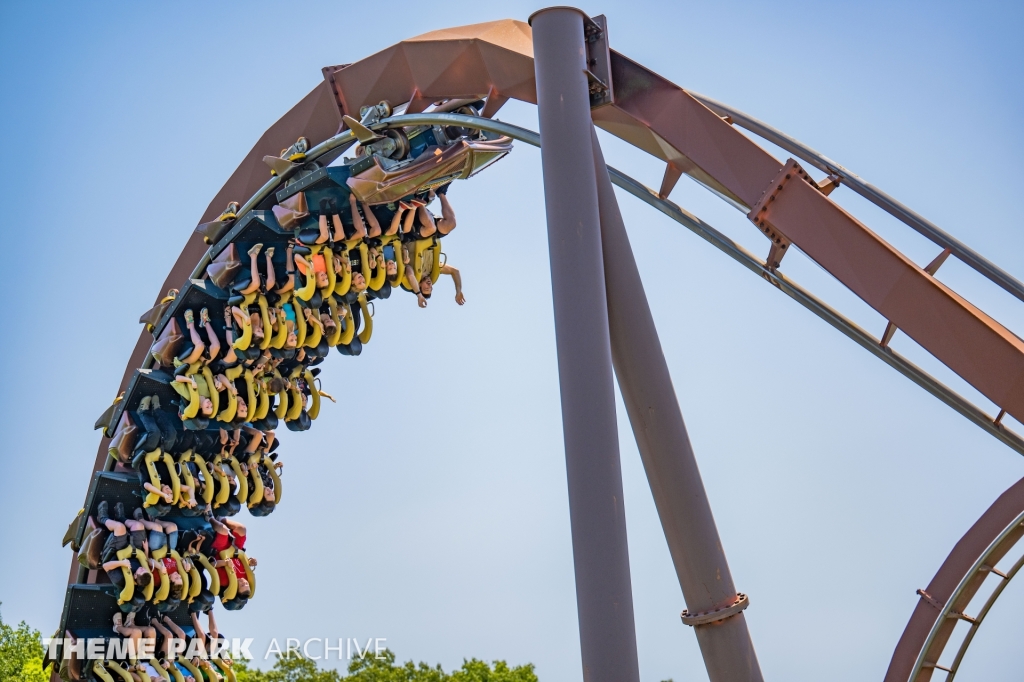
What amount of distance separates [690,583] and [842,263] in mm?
1993

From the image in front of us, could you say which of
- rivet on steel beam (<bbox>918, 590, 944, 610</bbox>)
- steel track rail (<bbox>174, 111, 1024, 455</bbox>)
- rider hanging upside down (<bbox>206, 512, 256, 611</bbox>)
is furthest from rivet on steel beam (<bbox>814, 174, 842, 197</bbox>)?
rider hanging upside down (<bbox>206, 512, 256, 611</bbox>)

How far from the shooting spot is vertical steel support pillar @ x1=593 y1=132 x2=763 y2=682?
6.62 meters

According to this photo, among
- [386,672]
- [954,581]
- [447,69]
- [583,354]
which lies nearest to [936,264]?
[583,354]

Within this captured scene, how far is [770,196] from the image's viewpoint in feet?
21.9

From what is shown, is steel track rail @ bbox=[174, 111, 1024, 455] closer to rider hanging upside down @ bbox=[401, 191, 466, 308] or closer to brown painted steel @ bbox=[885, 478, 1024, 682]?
brown painted steel @ bbox=[885, 478, 1024, 682]

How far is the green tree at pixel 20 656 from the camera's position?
78.4 feet

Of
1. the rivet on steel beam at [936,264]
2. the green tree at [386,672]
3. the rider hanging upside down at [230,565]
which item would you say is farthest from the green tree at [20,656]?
the rivet on steel beam at [936,264]

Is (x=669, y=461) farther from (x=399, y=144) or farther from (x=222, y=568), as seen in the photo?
(x=222, y=568)

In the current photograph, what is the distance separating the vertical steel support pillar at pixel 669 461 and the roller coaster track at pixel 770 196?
0.52ft

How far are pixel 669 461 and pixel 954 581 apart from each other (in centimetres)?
302

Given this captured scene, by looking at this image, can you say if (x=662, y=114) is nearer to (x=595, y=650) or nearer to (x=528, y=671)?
(x=595, y=650)

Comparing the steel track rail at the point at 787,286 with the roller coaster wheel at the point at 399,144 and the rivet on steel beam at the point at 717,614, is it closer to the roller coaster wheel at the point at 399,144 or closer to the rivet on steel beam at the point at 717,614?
the roller coaster wheel at the point at 399,144

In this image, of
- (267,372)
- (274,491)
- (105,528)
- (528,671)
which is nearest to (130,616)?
(105,528)

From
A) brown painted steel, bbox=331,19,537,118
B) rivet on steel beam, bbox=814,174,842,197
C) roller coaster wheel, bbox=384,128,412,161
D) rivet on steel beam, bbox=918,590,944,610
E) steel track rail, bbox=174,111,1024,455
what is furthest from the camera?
roller coaster wheel, bbox=384,128,412,161
